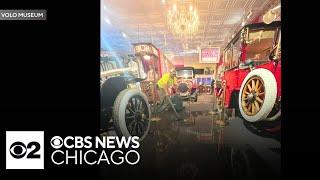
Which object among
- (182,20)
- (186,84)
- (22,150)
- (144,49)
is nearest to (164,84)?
(186,84)

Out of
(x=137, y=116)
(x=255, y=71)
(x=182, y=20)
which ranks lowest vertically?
(x=137, y=116)

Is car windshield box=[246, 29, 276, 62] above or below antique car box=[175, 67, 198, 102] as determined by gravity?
above

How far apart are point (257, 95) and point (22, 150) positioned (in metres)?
1.93

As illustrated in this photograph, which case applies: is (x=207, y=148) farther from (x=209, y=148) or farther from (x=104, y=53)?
(x=104, y=53)

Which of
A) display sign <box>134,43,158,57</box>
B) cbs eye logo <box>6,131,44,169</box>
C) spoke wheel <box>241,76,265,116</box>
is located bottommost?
cbs eye logo <box>6,131,44,169</box>

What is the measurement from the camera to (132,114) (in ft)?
11.0

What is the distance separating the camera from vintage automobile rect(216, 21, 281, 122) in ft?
10.5

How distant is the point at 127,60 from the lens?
331cm

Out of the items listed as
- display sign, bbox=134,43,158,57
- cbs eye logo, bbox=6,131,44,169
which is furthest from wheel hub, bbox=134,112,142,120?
cbs eye logo, bbox=6,131,44,169

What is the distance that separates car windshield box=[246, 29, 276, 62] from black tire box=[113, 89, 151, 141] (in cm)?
93

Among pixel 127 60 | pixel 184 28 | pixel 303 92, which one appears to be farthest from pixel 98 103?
pixel 303 92

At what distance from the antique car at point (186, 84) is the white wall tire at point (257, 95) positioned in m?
0.38

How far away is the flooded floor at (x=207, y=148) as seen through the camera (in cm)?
327

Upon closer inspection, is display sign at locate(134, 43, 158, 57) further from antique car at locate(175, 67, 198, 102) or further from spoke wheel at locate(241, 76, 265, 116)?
spoke wheel at locate(241, 76, 265, 116)
